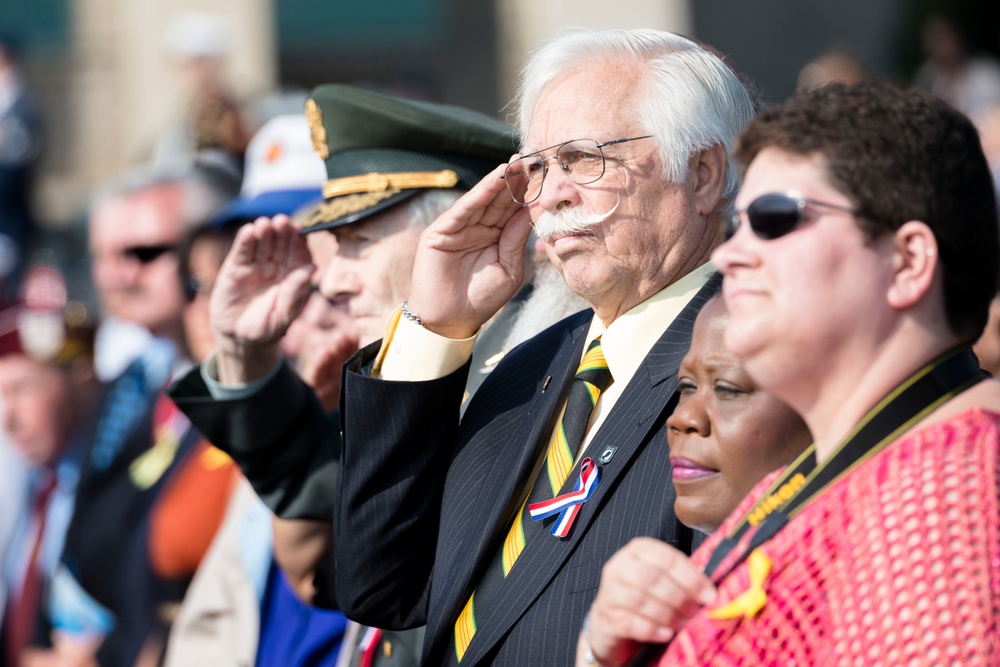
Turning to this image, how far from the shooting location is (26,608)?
18.2 feet

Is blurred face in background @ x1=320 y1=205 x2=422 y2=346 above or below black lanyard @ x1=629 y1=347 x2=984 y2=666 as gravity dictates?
below

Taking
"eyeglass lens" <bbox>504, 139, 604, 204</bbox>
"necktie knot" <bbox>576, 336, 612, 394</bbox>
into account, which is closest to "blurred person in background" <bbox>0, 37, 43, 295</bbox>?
"eyeglass lens" <bbox>504, 139, 604, 204</bbox>

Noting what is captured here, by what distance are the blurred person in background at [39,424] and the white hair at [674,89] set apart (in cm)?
344

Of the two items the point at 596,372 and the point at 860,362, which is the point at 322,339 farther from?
the point at 860,362

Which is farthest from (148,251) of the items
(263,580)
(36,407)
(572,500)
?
(572,500)

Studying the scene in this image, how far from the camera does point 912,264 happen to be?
Result: 1.67m

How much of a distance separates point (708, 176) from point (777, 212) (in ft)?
3.18

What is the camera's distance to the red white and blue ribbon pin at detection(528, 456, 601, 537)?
94.7 inches

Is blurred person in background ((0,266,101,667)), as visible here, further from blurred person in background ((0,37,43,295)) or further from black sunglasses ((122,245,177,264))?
blurred person in background ((0,37,43,295))

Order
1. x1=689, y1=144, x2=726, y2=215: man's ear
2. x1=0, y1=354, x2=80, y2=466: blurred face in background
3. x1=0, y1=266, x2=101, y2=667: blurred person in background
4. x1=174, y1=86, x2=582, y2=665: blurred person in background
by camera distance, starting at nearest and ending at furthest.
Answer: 1. x1=689, y1=144, x2=726, y2=215: man's ear
2. x1=174, y1=86, x2=582, y2=665: blurred person in background
3. x1=0, y1=266, x2=101, y2=667: blurred person in background
4. x1=0, y1=354, x2=80, y2=466: blurred face in background

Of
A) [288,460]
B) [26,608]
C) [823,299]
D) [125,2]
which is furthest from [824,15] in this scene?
[823,299]

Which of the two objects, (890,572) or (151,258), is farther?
(151,258)

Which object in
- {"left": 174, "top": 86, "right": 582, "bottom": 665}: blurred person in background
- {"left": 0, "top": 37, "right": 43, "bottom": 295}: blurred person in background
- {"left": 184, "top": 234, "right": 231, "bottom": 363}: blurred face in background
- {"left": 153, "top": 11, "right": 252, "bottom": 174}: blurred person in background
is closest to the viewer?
{"left": 174, "top": 86, "right": 582, "bottom": 665}: blurred person in background

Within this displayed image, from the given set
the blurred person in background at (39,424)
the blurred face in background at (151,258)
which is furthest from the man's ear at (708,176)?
the blurred person in background at (39,424)
